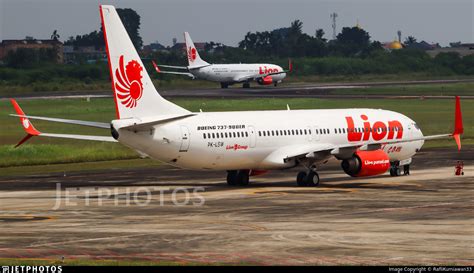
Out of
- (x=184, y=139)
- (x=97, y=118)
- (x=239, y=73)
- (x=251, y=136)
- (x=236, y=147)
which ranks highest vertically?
(x=239, y=73)

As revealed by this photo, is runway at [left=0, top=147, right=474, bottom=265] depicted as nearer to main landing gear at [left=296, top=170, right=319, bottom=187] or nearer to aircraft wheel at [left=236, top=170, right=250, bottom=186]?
aircraft wheel at [left=236, top=170, right=250, bottom=186]

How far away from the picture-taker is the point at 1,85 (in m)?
165

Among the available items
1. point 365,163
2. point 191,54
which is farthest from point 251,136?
point 191,54

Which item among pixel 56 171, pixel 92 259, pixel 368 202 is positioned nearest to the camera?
pixel 92 259

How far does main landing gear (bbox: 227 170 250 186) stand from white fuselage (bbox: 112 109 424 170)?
1.30 metres

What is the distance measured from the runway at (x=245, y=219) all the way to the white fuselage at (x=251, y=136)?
5.42 ft

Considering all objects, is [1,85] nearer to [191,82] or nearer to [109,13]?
[191,82]

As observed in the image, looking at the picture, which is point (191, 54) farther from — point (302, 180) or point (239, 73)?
point (302, 180)

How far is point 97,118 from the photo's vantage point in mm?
104625

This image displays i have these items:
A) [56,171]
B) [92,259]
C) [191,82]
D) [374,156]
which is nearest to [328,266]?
[92,259]

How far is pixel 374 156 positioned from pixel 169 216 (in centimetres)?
1471

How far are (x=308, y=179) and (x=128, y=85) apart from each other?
1071 cm

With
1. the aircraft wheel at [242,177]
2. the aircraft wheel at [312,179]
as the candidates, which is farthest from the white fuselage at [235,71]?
the aircraft wheel at [312,179]

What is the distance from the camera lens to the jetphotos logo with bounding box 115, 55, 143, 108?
50719 mm
